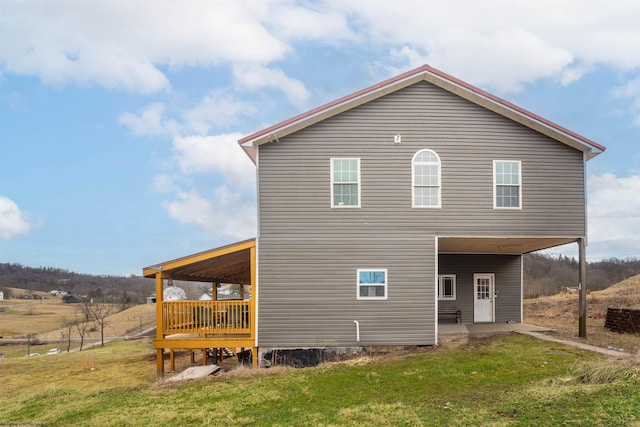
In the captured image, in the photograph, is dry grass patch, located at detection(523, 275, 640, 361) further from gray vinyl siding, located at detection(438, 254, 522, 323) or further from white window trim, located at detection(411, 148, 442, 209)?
white window trim, located at detection(411, 148, 442, 209)

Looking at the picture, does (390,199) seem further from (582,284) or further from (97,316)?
(97,316)

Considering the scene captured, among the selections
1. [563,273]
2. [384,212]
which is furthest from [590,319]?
[563,273]

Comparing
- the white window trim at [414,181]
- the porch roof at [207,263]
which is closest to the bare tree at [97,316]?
the porch roof at [207,263]

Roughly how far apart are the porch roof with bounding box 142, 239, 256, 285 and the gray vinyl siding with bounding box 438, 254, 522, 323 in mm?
7485

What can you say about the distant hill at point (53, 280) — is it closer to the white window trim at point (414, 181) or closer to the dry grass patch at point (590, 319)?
the dry grass patch at point (590, 319)

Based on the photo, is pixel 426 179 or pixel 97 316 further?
pixel 97 316

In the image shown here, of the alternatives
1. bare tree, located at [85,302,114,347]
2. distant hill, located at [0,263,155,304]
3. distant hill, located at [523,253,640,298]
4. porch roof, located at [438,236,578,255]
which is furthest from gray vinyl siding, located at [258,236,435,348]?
distant hill, located at [0,263,155,304]

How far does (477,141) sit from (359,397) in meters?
7.93

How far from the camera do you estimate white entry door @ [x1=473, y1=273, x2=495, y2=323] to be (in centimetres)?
1769

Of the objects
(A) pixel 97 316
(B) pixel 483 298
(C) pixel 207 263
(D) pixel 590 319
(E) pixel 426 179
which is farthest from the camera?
(A) pixel 97 316

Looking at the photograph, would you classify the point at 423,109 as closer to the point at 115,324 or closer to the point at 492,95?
the point at 492,95

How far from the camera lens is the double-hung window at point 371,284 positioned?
13078mm

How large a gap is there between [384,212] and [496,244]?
4326mm

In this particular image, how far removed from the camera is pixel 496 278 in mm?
17859
